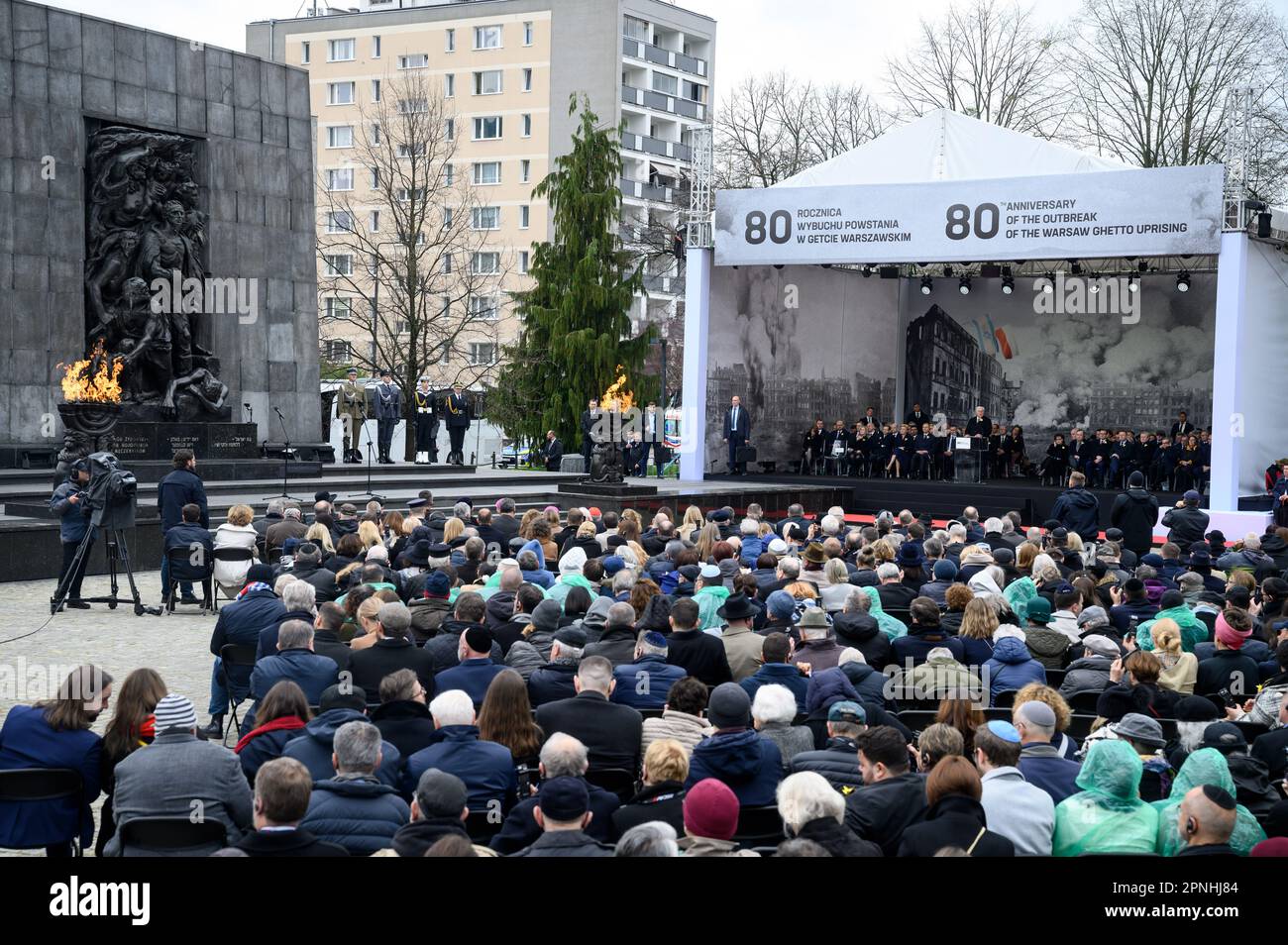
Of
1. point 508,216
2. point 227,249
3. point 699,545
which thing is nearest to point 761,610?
point 699,545

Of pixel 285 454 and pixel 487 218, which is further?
pixel 487 218

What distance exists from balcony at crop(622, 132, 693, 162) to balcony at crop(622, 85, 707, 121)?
4.27 ft

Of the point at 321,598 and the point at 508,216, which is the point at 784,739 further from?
the point at 508,216

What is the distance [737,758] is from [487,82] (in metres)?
55.5

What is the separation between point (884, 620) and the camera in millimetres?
9188

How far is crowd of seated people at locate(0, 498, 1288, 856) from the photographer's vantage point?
498 centimetres

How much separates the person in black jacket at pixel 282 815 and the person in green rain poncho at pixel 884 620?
15.8 feet

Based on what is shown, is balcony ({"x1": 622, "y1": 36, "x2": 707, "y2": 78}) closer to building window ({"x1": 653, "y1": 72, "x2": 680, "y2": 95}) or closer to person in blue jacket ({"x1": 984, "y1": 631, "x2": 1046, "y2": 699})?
building window ({"x1": 653, "y1": 72, "x2": 680, "y2": 95})

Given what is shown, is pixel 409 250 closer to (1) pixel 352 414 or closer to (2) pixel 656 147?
(1) pixel 352 414

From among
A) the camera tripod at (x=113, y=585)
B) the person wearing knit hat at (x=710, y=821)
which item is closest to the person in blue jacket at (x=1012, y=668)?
the person wearing knit hat at (x=710, y=821)

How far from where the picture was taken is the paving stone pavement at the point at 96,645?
981cm

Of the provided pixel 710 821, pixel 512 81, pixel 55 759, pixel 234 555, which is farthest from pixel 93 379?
pixel 512 81

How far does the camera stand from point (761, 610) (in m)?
9.53

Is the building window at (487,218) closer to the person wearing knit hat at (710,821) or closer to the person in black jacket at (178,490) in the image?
the person in black jacket at (178,490)
